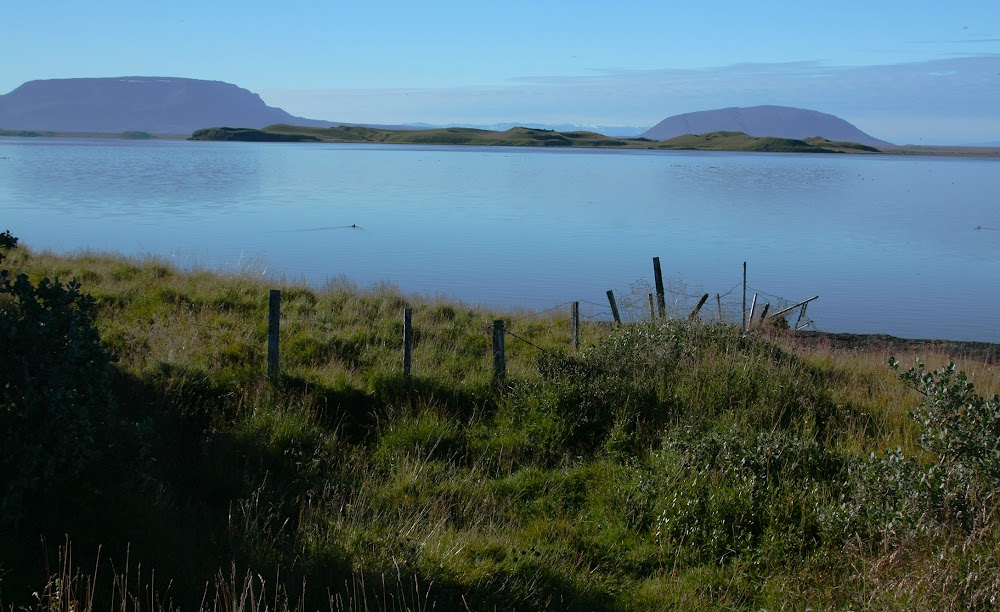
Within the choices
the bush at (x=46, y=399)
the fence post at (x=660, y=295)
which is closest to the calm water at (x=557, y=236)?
the fence post at (x=660, y=295)

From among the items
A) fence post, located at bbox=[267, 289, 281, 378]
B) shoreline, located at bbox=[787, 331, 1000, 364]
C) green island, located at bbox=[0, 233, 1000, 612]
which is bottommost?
shoreline, located at bbox=[787, 331, 1000, 364]

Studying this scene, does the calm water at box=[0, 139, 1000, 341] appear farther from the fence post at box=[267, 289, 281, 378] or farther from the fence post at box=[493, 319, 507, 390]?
the fence post at box=[267, 289, 281, 378]

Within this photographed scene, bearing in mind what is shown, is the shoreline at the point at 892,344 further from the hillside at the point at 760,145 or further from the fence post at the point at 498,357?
the hillside at the point at 760,145

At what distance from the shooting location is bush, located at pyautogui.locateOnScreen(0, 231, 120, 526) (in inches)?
202

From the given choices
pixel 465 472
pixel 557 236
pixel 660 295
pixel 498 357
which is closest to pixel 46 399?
pixel 465 472

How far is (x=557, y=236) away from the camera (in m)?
34.4

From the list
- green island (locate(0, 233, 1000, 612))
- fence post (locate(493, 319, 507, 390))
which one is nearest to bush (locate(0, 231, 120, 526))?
green island (locate(0, 233, 1000, 612))

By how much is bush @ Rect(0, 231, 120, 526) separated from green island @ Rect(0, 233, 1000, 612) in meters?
0.02

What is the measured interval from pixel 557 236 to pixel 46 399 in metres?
29.8

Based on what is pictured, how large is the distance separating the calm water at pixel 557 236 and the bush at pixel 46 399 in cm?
1252

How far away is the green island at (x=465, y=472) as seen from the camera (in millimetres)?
5355

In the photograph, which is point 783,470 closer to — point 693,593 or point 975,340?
point 693,593

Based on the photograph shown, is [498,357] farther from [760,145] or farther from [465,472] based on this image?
[760,145]

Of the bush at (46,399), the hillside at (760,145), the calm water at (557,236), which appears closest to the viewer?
the bush at (46,399)
